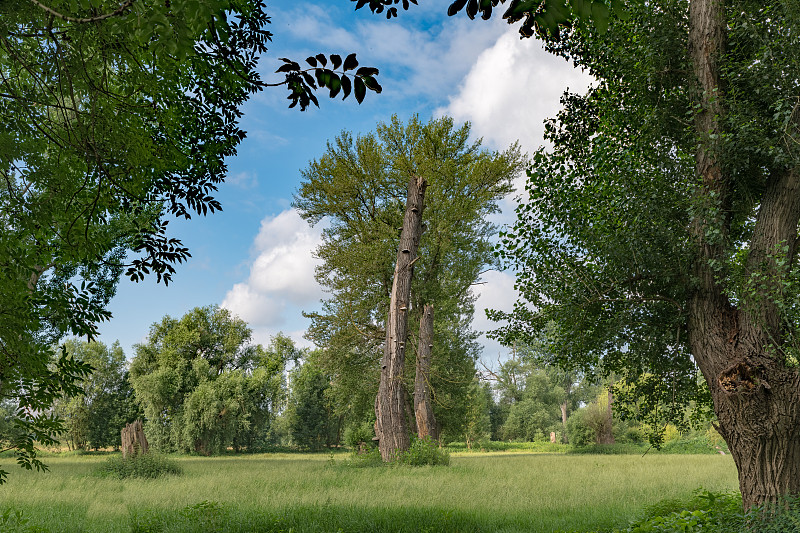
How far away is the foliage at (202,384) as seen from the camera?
109 ft

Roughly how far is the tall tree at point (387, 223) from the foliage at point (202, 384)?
47.5 ft

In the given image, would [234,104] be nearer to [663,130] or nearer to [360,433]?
[663,130]

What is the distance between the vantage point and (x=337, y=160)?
18.8m

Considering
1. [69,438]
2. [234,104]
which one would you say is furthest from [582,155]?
[69,438]

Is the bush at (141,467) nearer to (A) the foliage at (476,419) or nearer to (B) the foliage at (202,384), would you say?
(B) the foliage at (202,384)

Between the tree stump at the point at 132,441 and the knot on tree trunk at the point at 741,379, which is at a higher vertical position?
the knot on tree trunk at the point at 741,379

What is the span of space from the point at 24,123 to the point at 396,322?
38.5 ft

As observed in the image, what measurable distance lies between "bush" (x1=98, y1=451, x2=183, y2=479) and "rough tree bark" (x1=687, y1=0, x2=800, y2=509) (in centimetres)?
1561

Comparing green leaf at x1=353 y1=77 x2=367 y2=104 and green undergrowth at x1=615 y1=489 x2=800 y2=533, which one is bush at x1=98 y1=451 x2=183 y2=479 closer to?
green undergrowth at x1=615 y1=489 x2=800 y2=533

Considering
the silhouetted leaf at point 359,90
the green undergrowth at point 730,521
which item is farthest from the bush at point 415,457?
the silhouetted leaf at point 359,90

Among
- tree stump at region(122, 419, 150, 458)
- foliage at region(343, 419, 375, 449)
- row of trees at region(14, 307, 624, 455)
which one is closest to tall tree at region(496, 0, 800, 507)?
tree stump at region(122, 419, 150, 458)

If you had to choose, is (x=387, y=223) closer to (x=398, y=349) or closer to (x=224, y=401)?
(x=398, y=349)

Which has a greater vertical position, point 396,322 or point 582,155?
point 582,155

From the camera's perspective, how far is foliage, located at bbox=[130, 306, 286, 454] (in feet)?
109
